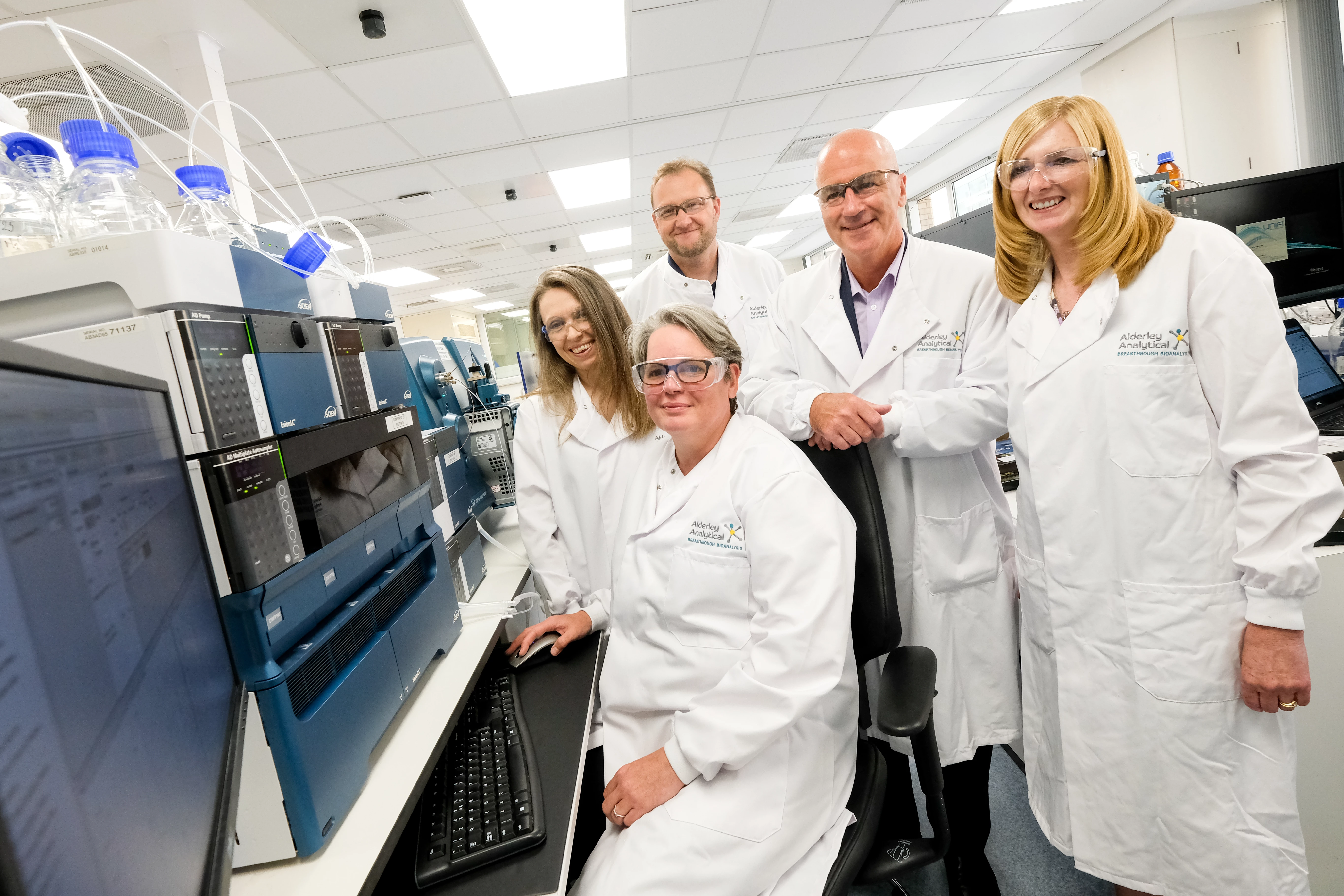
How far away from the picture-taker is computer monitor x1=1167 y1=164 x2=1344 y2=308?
6.09ft

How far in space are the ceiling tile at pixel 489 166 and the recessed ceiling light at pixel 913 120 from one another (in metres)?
2.77

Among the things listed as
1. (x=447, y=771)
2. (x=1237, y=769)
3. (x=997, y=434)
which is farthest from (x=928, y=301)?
(x=447, y=771)

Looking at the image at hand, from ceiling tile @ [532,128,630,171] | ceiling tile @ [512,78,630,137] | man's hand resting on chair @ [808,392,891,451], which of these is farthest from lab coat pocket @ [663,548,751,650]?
ceiling tile @ [532,128,630,171]

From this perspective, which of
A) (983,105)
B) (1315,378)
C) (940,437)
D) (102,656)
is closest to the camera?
(102,656)

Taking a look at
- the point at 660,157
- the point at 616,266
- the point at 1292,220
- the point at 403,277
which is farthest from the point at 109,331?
the point at 616,266

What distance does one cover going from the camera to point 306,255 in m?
1.06

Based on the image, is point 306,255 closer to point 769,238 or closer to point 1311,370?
point 1311,370

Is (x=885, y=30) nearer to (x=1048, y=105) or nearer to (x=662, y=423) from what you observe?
(x=1048, y=105)

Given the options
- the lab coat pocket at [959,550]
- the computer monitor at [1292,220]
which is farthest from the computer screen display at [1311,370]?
the lab coat pocket at [959,550]

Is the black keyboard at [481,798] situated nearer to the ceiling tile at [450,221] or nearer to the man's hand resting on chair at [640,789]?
the man's hand resting on chair at [640,789]

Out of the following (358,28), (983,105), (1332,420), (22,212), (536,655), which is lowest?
(536,655)

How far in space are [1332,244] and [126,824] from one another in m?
2.85

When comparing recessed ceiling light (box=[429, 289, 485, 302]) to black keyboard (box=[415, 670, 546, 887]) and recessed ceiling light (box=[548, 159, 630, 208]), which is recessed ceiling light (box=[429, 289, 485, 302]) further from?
black keyboard (box=[415, 670, 546, 887])

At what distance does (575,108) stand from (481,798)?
3827 millimetres
